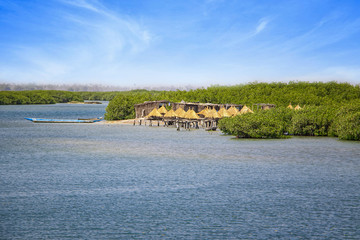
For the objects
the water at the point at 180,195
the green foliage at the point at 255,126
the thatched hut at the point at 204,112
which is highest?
the thatched hut at the point at 204,112

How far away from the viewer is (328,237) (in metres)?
12.7

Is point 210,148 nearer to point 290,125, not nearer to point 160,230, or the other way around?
point 290,125

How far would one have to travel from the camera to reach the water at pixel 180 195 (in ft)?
43.6

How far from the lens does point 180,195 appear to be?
58.3 ft

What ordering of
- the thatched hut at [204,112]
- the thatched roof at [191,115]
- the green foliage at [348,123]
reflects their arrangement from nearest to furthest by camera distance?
the green foliage at [348,123] → the thatched roof at [191,115] → the thatched hut at [204,112]

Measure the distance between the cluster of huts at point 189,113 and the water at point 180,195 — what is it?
25777 mm

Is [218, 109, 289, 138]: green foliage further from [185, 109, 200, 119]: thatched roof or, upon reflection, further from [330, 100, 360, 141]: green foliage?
[185, 109, 200, 119]: thatched roof

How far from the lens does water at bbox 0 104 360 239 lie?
13289 millimetres

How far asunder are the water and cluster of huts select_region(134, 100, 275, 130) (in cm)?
2578

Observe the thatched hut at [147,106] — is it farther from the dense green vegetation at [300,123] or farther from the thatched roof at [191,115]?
the dense green vegetation at [300,123]

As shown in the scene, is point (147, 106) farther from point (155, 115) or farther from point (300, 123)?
point (300, 123)

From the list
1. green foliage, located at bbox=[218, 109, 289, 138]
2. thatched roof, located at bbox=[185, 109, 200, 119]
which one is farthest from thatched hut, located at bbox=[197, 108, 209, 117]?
green foliage, located at bbox=[218, 109, 289, 138]

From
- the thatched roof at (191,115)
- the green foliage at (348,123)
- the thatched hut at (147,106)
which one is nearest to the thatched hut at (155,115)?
the thatched hut at (147,106)

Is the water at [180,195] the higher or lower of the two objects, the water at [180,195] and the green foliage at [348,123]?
the lower
